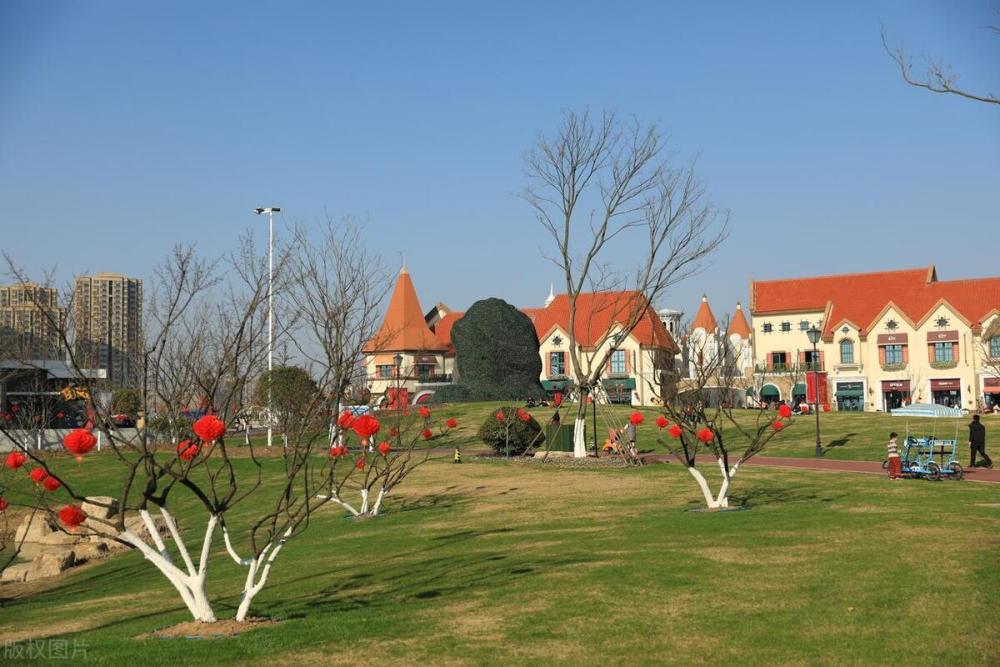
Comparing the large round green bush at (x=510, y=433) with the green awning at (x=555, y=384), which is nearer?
the large round green bush at (x=510, y=433)

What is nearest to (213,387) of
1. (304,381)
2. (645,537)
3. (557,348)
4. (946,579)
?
(645,537)

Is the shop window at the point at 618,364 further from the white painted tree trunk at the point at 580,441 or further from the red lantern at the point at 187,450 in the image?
the red lantern at the point at 187,450

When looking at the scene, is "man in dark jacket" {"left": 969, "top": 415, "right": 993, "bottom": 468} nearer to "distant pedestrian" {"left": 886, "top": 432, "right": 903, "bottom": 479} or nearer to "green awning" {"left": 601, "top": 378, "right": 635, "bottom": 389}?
"distant pedestrian" {"left": 886, "top": 432, "right": 903, "bottom": 479}

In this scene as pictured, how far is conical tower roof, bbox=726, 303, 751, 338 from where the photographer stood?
10006 cm

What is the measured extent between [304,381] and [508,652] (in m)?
30.5

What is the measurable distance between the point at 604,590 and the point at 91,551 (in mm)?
15845

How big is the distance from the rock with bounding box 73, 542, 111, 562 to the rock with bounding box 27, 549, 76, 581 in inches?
21.1

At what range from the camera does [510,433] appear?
117ft

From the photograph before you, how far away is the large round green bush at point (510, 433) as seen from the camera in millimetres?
35531

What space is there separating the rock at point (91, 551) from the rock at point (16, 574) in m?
1.27

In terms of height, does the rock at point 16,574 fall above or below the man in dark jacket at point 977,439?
below

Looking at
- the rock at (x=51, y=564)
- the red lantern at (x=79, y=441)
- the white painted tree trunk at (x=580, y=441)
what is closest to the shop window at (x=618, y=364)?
the white painted tree trunk at (x=580, y=441)

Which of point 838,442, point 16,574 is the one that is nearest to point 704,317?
point 838,442

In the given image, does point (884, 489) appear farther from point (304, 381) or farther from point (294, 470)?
point (304, 381)
